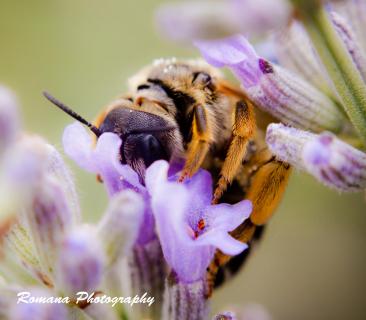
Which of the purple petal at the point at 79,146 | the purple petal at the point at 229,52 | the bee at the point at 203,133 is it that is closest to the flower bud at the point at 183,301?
the bee at the point at 203,133

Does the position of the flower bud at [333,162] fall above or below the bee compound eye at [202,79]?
below

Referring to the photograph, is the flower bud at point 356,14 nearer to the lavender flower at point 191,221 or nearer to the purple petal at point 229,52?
the purple petal at point 229,52

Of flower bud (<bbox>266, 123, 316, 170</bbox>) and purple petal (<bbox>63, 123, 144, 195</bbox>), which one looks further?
purple petal (<bbox>63, 123, 144, 195</bbox>)

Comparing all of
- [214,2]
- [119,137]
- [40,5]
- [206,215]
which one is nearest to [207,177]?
[206,215]

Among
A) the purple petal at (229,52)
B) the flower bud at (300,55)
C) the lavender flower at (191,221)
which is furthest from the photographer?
the flower bud at (300,55)

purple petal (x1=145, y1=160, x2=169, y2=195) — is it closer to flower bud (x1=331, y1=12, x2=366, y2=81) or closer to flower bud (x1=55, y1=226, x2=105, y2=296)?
flower bud (x1=55, y1=226, x2=105, y2=296)

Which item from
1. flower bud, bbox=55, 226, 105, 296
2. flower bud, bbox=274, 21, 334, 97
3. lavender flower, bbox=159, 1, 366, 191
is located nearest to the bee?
lavender flower, bbox=159, 1, 366, 191
